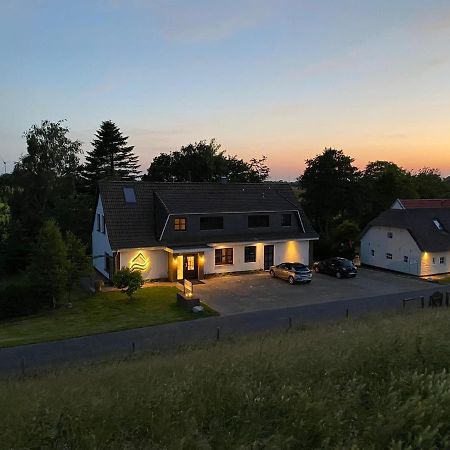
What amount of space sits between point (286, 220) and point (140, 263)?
1272 centimetres

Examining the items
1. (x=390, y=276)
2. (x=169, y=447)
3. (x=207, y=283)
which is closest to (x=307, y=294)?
(x=207, y=283)

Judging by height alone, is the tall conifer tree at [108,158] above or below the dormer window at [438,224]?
above

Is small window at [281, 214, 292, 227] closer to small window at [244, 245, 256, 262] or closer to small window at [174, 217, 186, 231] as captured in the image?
small window at [244, 245, 256, 262]

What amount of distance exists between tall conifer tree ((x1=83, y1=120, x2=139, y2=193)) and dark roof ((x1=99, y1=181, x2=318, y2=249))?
30458 millimetres

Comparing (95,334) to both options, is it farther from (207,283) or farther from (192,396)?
(192,396)

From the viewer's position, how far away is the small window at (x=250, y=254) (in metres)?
34.1

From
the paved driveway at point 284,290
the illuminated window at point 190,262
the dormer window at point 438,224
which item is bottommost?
the paved driveway at point 284,290

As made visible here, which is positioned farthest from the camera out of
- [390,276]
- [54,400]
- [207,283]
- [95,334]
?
[390,276]

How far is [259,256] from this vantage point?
34531mm

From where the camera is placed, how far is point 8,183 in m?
47.7

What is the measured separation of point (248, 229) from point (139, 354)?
20.7 m

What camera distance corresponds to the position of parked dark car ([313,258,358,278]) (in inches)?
1307

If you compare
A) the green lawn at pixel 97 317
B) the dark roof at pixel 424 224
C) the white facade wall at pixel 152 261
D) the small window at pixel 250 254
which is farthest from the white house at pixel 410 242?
the green lawn at pixel 97 317

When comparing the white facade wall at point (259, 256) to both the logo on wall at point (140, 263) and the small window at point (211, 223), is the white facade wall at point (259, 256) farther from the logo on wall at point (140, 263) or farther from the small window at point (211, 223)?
the logo on wall at point (140, 263)
